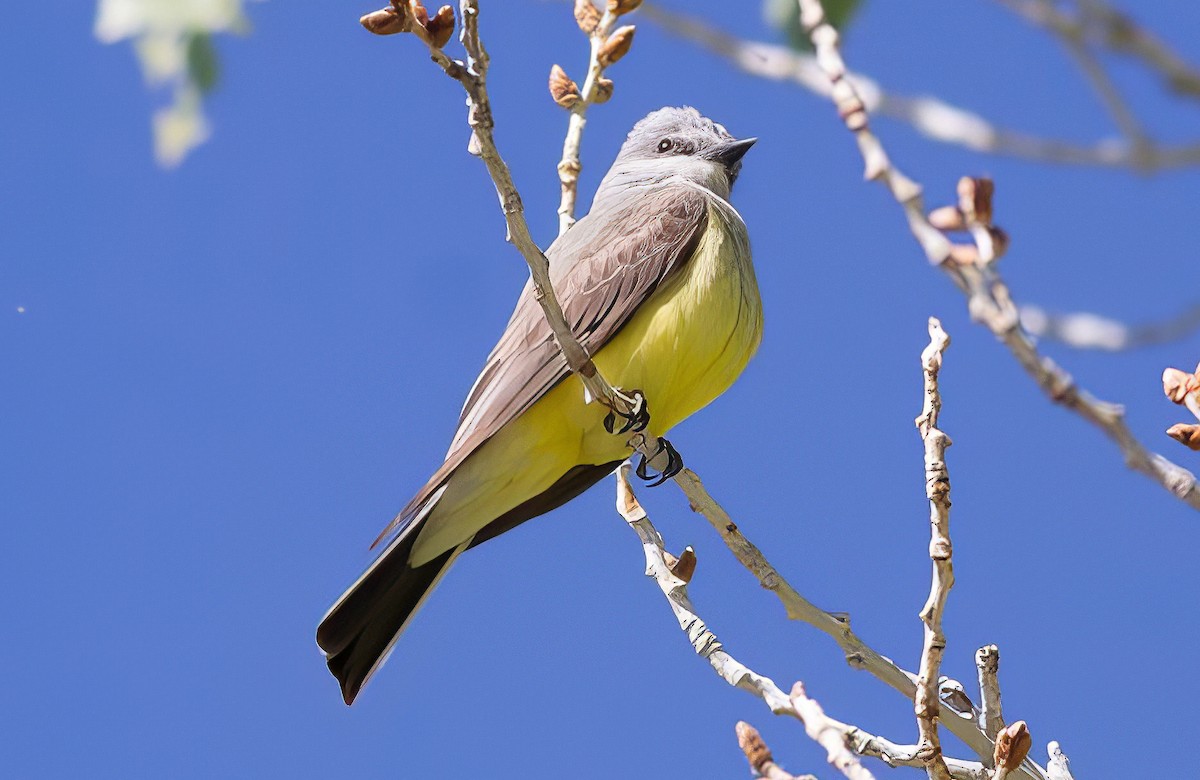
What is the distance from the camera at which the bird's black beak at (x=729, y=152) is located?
604cm

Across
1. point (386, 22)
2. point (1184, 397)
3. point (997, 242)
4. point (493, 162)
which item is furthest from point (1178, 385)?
point (386, 22)

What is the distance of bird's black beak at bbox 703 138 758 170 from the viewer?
6039 millimetres

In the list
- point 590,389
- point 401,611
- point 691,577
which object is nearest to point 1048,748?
point 691,577

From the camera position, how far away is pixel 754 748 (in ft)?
8.92

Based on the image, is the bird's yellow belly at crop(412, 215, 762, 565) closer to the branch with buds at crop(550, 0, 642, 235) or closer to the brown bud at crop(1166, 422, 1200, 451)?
the branch with buds at crop(550, 0, 642, 235)

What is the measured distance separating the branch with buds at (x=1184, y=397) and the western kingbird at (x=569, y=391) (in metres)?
2.08

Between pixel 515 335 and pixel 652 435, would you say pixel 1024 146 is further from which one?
pixel 515 335

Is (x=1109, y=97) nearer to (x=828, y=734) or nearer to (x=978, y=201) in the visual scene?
(x=978, y=201)

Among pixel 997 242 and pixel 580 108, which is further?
pixel 580 108

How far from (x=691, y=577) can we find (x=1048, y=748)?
1102mm

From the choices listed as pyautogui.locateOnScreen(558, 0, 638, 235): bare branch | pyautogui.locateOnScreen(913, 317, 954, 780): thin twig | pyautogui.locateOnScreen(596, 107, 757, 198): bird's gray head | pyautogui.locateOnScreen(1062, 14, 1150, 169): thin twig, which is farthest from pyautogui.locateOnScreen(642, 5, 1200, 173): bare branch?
pyautogui.locateOnScreen(596, 107, 757, 198): bird's gray head

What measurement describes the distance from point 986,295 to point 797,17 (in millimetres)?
1200

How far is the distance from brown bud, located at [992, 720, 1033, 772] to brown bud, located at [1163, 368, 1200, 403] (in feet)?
2.53

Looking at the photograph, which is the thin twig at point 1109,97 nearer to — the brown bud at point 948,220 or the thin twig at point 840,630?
the brown bud at point 948,220
